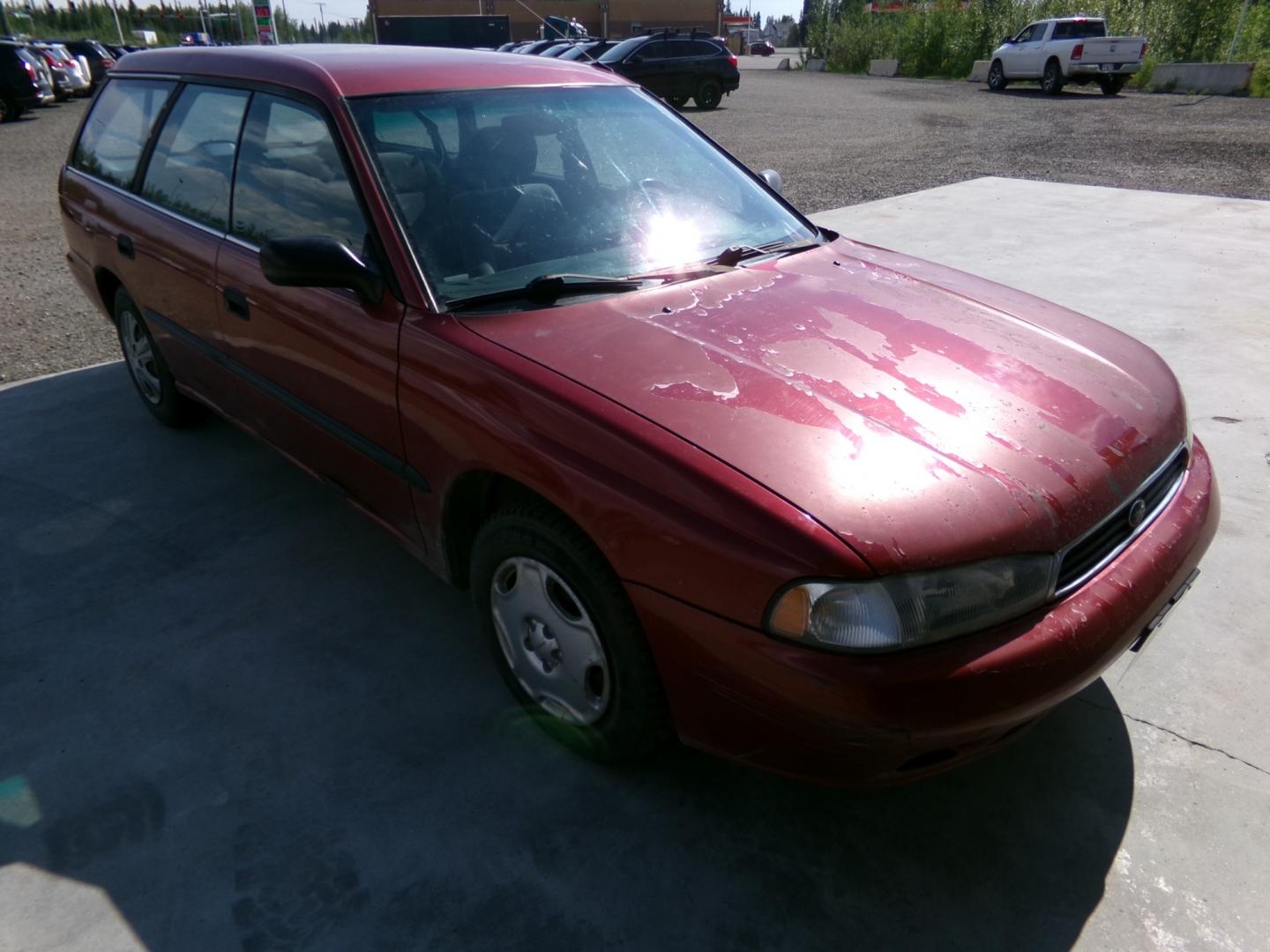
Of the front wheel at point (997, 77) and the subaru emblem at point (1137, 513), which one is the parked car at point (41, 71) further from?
the front wheel at point (997, 77)

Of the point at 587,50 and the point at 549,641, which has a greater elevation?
the point at 587,50

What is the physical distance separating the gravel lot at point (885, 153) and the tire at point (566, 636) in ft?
13.3

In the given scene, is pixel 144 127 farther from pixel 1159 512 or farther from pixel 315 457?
pixel 1159 512

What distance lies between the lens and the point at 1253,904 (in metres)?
1.90

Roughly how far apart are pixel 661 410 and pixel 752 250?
3.88ft

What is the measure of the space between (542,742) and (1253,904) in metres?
1.66

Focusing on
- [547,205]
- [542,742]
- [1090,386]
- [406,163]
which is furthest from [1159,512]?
[406,163]

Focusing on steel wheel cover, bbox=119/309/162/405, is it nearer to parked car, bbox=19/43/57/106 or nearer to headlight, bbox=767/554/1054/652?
headlight, bbox=767/554/1054/652

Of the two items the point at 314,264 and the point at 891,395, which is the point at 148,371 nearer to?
the point at 314,264

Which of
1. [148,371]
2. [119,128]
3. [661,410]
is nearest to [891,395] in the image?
[661,410]

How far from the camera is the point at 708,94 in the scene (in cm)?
2116

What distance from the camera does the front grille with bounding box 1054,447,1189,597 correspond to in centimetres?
186

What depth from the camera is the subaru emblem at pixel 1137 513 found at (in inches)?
79.7

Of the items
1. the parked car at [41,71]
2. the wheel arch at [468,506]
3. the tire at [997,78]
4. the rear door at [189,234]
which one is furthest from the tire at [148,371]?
the tire at [997,78]
